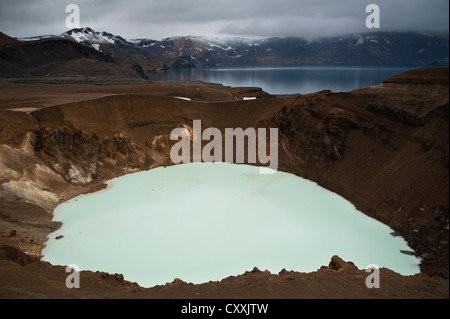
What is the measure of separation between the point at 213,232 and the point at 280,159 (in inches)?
503

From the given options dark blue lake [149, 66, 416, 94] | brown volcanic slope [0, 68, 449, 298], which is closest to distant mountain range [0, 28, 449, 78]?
brown volcanic slope [0, 68, 449, 298]

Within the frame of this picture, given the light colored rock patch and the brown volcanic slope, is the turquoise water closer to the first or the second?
the light colored rock patch

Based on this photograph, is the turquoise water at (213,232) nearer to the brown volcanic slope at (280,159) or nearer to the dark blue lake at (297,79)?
the brown volcanic slope at (280,159)

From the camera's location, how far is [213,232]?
16.8 m

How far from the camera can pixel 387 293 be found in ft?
33.7

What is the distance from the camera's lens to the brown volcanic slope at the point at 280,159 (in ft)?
36.9

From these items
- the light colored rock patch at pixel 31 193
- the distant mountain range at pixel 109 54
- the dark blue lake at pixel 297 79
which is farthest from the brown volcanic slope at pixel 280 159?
the dark blue lake at pixel 297 79

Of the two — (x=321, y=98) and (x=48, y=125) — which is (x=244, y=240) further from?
(x=48, y=125)

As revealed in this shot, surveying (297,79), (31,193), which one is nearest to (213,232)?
(31,193)

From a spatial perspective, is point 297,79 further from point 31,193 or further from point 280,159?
point 31,193

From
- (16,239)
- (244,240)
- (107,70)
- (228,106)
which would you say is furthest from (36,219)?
(107,70)

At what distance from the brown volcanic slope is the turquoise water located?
48.0 inches

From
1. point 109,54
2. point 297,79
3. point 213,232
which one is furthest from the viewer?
point 109,54

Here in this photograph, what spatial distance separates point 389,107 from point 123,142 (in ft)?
69.2
